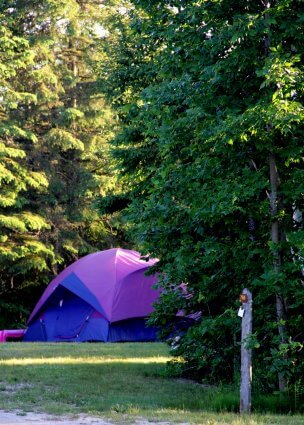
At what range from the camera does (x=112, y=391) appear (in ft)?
31.3

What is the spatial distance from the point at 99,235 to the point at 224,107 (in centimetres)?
1991

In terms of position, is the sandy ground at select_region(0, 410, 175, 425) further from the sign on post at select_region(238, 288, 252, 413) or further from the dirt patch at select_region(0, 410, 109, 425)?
the sign on post at select_region(238, 288, 252, 413)

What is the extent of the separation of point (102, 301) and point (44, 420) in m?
12.6

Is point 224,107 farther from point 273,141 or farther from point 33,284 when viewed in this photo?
point 33,284

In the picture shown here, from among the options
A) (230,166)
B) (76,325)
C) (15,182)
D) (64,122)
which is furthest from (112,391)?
(64,122)

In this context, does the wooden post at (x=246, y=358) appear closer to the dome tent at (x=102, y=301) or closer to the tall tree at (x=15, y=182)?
the dome tent at (x=102, y=301)

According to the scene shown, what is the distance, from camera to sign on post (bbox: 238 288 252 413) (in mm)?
8039

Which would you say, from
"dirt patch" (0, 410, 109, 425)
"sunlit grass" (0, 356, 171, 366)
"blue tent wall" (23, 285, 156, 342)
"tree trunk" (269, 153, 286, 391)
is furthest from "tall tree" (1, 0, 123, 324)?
"dirt patch" (0, 410, 109, 425)

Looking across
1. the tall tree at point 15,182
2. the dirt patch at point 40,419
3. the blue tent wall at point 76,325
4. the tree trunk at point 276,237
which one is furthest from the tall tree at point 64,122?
the dirt patch at point 40,419

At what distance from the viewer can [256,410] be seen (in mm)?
8227

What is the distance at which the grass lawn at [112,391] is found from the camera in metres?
7.58

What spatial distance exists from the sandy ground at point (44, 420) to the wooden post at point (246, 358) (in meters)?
1.42

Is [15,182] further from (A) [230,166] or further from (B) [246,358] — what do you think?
(B) [246,358]

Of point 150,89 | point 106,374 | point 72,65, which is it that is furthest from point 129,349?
point 72,65
